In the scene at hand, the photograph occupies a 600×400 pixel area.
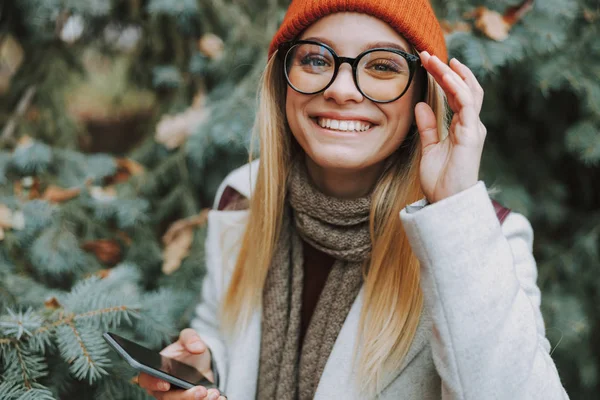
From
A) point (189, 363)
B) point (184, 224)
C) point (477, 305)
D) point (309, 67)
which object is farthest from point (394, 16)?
point (184, 224)

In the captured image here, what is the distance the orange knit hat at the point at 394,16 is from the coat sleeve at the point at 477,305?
414 millimetres

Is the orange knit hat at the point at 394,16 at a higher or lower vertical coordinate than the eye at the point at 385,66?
higher

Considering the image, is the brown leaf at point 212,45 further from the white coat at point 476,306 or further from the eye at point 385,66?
the white coat at point 476,306

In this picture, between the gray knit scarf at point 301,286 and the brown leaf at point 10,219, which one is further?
the brown leaf at point 10,219

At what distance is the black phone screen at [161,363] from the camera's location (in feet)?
3.67

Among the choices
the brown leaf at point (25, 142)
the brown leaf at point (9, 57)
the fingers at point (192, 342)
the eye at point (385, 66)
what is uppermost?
the eye at point (385, 66)

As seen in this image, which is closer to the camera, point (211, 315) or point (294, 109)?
point (294, 109)

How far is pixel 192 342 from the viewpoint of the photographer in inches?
52.3

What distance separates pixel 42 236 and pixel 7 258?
0.38ft

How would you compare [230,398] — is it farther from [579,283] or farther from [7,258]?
[579,283]

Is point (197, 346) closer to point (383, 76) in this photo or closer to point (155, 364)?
point (155, 364)

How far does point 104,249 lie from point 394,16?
1316 millimetres

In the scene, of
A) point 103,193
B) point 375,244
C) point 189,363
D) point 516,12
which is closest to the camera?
point 375,244

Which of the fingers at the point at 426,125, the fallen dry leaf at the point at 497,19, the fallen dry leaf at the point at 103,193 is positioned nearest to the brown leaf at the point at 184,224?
the fallen dry leaf at the point at 103,193
